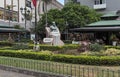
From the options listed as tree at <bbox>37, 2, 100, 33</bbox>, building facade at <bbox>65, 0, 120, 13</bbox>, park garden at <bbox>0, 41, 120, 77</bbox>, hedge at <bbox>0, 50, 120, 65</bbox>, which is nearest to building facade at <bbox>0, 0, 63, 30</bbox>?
tree at <bbox>37, 2, 100, 33</bbox>

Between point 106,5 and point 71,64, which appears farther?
point 106,5

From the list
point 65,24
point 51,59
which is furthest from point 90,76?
point 65,24

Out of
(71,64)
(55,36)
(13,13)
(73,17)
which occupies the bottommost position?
(71,64)

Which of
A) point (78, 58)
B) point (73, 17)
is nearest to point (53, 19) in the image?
point (73, 17)

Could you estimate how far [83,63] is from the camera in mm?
13312

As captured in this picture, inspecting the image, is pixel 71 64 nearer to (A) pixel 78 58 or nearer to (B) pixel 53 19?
(A) pixel 78 58

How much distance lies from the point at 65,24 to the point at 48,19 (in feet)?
13.3

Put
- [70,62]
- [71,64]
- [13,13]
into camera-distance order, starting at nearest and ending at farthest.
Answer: [71,64], [70,62], [13,13]

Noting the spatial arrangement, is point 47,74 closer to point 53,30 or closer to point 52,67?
point 52,67

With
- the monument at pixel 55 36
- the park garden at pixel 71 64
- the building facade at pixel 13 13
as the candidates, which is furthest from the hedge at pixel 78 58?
the building facade at pixel 13 13

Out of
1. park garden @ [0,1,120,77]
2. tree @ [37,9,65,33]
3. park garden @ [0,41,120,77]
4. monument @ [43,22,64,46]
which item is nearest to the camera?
park garden @ [0,41,120,77]

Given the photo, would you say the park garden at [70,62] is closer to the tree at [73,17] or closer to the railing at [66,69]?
the railing at [66,69]

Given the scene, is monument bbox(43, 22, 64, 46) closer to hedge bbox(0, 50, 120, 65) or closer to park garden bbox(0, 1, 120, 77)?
park garden bbox(0, 1, 120, 77)

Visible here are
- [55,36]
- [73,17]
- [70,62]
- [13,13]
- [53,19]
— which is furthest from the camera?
[13,13]
